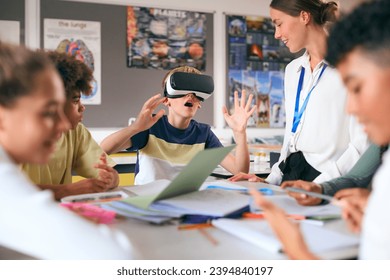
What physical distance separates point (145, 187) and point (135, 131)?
49 centimetres

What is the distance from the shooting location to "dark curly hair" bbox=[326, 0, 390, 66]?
681mm

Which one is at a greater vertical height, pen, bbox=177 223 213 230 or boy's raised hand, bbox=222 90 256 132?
boy's raised hand, bbox=222 90 256 132

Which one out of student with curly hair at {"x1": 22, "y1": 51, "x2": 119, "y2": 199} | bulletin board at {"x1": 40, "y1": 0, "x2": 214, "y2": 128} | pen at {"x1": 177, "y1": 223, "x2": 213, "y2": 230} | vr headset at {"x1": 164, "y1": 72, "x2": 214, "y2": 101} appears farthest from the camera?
bulletin board at {"x1": 40, "y1": 0, "x2": 214, "y2": 128}

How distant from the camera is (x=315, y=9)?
182 centimetres

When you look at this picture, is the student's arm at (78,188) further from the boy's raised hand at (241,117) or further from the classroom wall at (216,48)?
the classroom wall at (216,48)

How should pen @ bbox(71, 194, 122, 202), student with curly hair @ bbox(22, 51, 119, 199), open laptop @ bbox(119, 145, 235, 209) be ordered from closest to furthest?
open laptop @ bbox(119, 145, 235, 209)
pen @ bbox(71, 194, 122, 202)
student with curly hair @ bbox(22, 51, 119, 199)

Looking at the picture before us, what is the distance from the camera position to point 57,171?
1.55 m

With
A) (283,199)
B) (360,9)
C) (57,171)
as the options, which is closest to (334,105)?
(283,199)

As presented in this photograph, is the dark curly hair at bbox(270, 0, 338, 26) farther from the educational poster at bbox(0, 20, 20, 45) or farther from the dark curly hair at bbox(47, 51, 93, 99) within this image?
the educational poster at bbox(0, 20, 20, 45)

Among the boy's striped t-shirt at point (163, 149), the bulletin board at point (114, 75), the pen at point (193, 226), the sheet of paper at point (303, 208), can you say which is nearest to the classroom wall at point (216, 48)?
the bulletin board at point (114, 75)

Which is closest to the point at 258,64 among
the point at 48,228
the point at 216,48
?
the point at 216,48

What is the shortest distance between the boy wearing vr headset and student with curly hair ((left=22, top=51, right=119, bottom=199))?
20 centimetres

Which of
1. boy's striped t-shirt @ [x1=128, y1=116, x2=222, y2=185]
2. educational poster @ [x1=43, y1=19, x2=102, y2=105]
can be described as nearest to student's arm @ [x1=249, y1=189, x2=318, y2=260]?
boy's striped t-shirt @ [x1=128, y1=116, x2=222, y2=185]

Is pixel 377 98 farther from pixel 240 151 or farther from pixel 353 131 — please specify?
pixel 240 151
